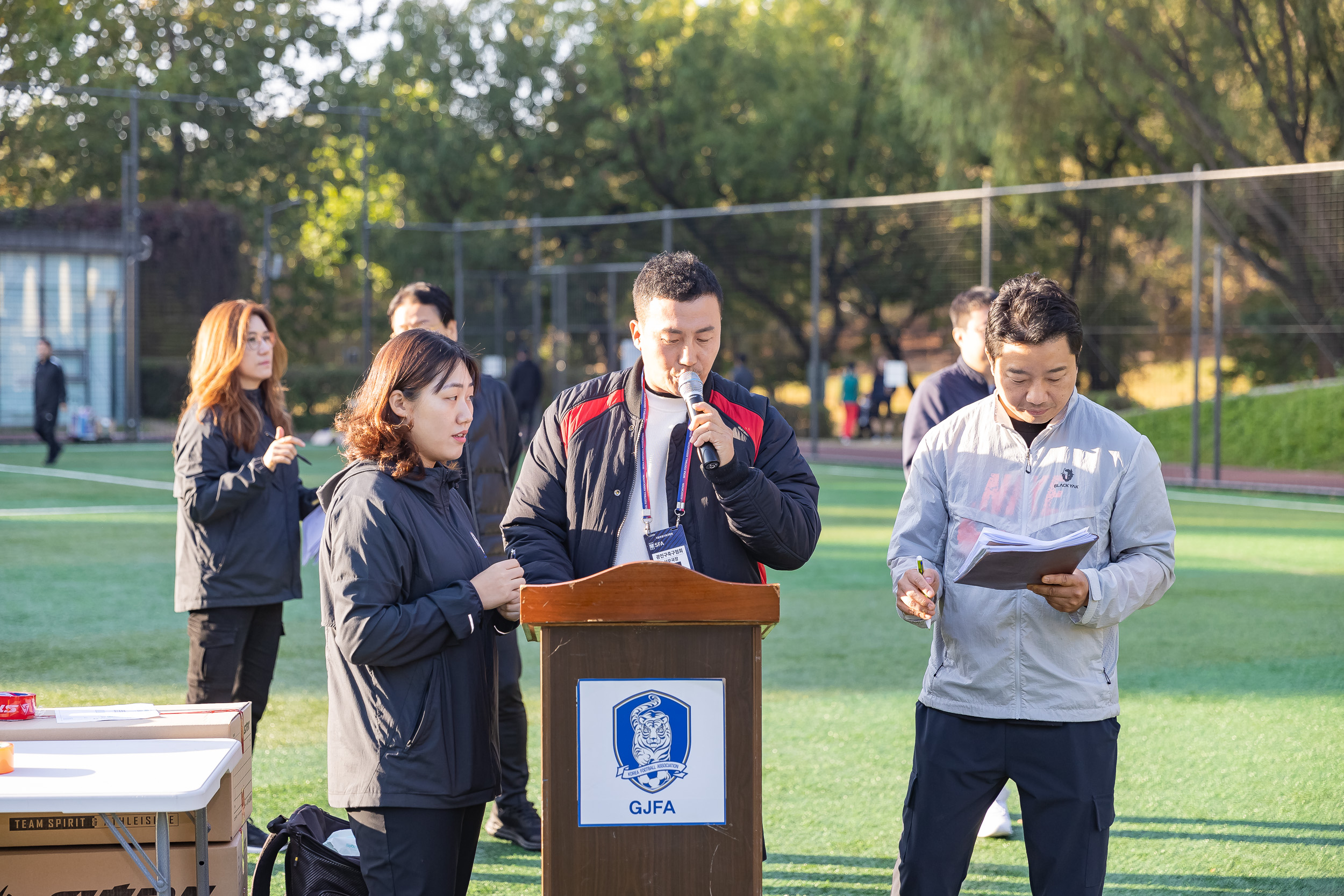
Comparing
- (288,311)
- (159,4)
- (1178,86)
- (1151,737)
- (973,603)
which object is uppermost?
(159,4)

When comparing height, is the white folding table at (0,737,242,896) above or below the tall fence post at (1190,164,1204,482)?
below

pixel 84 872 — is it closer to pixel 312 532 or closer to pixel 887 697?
pixel 312 532

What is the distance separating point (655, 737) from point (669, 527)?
1.98 feet

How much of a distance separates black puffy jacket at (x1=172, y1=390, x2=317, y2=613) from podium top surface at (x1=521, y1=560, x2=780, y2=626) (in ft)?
7.36

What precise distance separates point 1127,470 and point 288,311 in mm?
38582

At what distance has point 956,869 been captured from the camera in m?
3.14

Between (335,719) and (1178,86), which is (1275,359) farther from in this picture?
(335,719)

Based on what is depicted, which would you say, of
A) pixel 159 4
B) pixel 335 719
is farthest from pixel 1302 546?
pixel 159 4

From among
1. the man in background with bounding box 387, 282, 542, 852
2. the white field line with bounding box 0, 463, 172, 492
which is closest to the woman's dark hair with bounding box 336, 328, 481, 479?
A: the man in background with bounding box 387, 282, 542, 852

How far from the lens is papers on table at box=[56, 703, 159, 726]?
3.20 metres

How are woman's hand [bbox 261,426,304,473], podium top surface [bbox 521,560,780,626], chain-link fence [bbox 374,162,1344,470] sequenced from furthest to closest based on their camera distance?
chain-link fence [bbox 374,162,1344,470]
woman's hand [bbox 261,426,304,473]
podium top surface [bbox 521,560,780,626]

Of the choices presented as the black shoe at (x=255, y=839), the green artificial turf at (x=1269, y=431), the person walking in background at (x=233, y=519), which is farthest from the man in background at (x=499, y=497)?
the green artificial turf at (x=1269, y=431)

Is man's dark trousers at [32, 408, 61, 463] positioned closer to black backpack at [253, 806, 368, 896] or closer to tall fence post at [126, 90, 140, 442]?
tall fence post at [126, 90, 140, 442]

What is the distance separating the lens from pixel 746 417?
3.19 m
